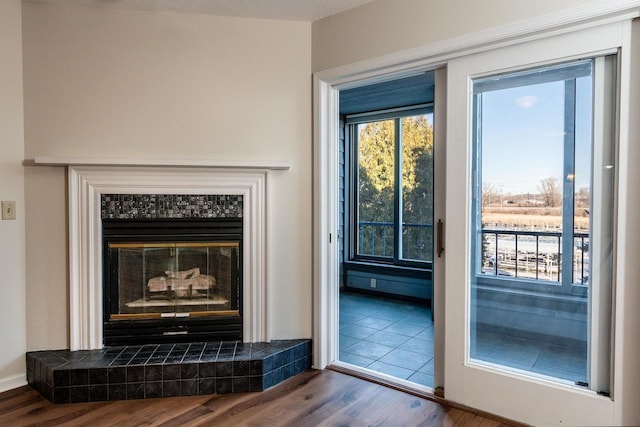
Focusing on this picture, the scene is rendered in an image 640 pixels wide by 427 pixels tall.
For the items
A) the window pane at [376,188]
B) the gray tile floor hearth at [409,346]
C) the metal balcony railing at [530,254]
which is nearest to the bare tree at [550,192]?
the metal balcony railing at [530,254]

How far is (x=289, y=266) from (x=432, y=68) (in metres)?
1.57

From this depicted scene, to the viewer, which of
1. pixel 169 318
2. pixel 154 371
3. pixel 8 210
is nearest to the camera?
pixel 154 371

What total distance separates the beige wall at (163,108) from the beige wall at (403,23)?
0.19 meters

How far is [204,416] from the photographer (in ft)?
7.41

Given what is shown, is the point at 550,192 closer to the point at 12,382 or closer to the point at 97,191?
the point at 97,191

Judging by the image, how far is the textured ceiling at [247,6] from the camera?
2.61 metres

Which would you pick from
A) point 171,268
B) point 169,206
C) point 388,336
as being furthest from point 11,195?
point 388,336

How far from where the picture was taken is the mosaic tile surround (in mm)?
2719

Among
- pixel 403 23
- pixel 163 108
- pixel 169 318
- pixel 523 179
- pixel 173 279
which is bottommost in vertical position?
pixel 169 318

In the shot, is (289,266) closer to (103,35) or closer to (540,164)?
(540,164)

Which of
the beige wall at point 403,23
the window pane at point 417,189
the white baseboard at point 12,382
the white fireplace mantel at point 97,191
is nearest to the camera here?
the beige wall at point 403,23

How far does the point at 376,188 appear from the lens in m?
5.49

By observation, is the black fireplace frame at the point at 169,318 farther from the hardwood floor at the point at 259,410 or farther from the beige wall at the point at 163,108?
the hardwood floor at the point at 259,410

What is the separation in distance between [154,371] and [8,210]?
1338 mm
